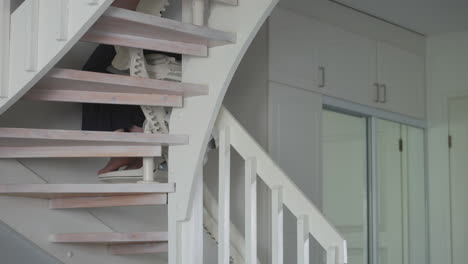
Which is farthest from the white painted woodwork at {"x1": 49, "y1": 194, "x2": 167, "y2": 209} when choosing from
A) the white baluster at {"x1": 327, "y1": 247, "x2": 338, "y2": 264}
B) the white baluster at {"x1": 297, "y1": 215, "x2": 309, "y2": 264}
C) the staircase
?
the white baluster at {"x1": 327, "y1": 247, "x2": 338, "y2": 264}

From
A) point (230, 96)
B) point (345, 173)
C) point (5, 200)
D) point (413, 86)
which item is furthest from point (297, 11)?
point (5, 200)

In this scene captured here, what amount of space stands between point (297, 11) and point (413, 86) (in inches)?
54.5

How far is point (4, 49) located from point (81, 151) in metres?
0.55

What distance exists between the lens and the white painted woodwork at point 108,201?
313cm

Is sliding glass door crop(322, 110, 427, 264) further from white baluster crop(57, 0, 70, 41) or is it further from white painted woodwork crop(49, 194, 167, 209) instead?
white baluster crop(57, 0, 70, 41)

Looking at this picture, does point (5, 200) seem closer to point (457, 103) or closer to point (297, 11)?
point (297, 11)

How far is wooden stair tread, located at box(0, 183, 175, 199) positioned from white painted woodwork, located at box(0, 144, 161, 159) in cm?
12

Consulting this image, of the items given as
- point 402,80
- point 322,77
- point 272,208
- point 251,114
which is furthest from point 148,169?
point 402,80

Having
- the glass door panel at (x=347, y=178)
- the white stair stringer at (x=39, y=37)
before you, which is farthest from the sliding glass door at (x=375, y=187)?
the white stair stringer at (x=39, y=37)

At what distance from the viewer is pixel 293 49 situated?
414 centimetres

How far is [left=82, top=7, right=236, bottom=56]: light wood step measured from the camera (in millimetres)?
2689

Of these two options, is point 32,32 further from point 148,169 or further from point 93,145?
point 148,169

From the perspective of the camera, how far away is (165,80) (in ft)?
10.2

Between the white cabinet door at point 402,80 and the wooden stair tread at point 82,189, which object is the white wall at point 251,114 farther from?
the white cabinet door at point 402,80
